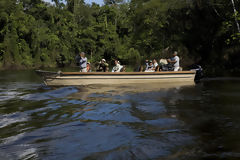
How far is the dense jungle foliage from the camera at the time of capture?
24.9 m

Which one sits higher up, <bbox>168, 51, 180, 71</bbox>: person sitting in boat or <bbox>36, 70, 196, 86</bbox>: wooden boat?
<bbox>168, 51, 180, 71</bbox>: person sitting in boat

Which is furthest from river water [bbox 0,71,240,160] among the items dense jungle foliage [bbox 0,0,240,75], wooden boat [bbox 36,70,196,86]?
dense jungle foliage [bbox 0,0,240,75]

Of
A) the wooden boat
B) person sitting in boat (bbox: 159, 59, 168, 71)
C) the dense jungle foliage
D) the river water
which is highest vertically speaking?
the dense jungle foliage

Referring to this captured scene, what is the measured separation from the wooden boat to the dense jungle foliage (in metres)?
5.96

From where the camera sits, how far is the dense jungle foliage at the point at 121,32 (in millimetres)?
24875

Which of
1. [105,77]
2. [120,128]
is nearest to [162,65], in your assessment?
[105,77]

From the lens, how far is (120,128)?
21.5ft

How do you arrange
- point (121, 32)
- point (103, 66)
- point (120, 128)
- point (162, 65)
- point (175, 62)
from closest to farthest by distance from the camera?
point (120, 128)
point (103, 66)
point (175, 62)
point (162, 65)
point (121, 32)

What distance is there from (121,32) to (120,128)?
209 feet

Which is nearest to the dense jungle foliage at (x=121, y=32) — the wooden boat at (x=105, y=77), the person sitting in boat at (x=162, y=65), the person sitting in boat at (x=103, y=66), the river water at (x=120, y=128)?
the person sitting in boat at (x=162, y=65)

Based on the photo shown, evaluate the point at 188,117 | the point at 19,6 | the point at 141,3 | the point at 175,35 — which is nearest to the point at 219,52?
the point at 175,35

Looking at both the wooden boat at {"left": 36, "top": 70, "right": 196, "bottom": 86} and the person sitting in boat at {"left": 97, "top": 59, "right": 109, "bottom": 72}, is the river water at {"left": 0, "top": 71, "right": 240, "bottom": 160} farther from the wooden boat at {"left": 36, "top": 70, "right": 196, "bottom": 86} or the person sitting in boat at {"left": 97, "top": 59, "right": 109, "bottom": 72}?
the person sitting in boat at {"left": 97, "top": 59, "right": 109, "bottom": 72}

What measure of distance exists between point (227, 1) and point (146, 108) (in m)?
16.7

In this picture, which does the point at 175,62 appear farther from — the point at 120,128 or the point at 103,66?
the point at 120,128
